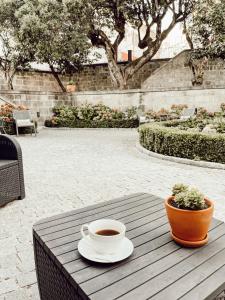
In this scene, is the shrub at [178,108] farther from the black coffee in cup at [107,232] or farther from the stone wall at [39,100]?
the black coffee in cup at [107,232]

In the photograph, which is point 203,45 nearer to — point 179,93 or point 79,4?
point 179,93

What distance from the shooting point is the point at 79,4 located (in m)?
13.9

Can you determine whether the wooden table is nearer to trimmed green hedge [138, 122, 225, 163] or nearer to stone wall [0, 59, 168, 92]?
trimmed green hedge [138, 122, 225, 163]

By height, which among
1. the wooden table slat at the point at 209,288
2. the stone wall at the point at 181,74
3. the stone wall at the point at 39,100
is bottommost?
the wooden table slat at the point at 209,288

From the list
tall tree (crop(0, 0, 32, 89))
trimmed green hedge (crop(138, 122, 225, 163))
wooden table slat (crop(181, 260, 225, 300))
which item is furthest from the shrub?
wooden table slat (crop(181, 260, 225, 300))

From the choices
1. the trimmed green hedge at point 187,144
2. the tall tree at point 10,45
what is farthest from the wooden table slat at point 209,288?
the tall tree at point 10,45

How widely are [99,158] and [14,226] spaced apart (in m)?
4.09

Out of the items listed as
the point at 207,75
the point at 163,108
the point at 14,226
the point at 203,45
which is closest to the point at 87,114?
the point at 163,108

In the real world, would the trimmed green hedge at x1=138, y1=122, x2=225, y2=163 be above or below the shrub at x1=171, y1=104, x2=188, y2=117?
below

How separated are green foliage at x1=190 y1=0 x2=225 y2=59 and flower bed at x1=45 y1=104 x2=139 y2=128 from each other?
5097 millimetres

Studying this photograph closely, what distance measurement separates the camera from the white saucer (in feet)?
4.94

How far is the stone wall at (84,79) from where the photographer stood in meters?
18.9

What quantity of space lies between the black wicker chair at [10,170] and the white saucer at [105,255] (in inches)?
102

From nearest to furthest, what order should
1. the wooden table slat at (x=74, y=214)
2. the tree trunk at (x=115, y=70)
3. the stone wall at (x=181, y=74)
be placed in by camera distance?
1. the wooden table slat at (x=74, y=214)
2. the tree trunk at (x=115, y=70)
3. the stone wall at (x=181, y=74)
